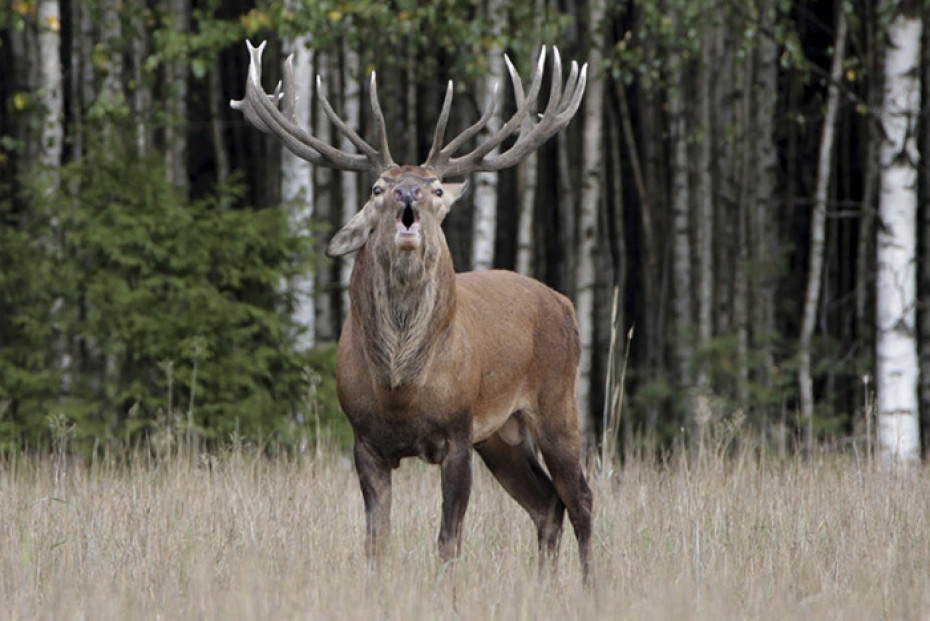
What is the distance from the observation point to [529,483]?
262 inches

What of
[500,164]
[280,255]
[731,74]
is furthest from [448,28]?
[500,164]

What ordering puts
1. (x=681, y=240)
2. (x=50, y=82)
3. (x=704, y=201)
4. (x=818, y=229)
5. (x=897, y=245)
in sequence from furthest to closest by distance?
1. (x=818, y=229)
2. (x=704, y=201)
3. (x=681, y=240)
4. (x=50, y=82)
5. (x=897, y=245)

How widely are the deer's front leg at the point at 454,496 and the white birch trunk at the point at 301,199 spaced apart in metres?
5.57

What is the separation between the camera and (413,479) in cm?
823

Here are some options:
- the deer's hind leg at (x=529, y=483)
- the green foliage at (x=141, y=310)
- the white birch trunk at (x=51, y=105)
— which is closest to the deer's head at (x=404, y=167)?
the deer's hind leg at (x=529, y=483)

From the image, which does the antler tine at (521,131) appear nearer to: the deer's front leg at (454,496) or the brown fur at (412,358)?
the brown fur at (412,358)

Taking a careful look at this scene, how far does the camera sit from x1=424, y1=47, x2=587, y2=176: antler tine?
19.9 feet

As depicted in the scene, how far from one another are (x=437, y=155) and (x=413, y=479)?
281cm

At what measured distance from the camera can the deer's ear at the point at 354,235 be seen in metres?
5.79

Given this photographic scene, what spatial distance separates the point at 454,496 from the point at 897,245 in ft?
19.4

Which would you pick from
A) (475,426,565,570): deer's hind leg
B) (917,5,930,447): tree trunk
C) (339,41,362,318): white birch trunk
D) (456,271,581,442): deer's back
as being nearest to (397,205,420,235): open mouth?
(456,271,581,442): deer's back

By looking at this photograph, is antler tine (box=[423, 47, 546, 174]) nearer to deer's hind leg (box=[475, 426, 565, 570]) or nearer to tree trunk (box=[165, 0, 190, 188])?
deer's hind leg (box=[475, 426, 565, 570])

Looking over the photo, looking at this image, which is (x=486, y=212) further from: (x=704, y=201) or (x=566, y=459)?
(x=566, y=459)

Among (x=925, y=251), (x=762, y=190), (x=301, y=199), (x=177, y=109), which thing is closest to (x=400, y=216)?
(x=301, y=199)
